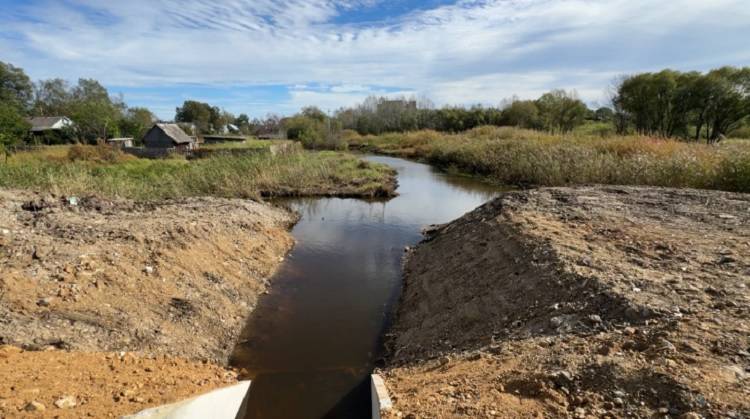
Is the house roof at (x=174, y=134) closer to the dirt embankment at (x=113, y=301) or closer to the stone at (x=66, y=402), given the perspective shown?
the dirt embankment at (x=113, y=301)

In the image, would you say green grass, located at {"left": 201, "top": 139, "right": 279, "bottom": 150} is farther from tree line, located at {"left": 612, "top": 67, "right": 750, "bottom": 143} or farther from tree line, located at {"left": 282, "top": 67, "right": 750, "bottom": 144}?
tree line, located at {"left": 612, "top": 67, "right": 750, "bottom": 143}

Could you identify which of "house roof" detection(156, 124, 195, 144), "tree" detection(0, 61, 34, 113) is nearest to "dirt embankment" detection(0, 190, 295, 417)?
"house roof" detection(156, 124, 195, 144)

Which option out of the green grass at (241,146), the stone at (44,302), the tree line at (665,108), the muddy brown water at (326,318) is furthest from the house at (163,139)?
the stone at (44,302)

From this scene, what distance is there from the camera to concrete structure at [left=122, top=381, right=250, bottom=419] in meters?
3.46

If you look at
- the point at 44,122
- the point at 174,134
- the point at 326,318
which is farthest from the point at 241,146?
the point at 44,122

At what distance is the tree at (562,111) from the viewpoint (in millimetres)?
39156

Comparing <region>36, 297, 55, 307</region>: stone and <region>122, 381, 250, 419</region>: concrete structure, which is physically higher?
<region>36, 297, 55, 307</region>: stone

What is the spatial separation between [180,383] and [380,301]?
3958mm

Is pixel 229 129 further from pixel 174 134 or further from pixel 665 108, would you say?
pixel 665 108

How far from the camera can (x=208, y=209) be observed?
10.4 m

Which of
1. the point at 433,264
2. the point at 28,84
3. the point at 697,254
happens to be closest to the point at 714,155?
the point at 697,254

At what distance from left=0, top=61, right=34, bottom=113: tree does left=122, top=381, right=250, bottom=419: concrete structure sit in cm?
6441

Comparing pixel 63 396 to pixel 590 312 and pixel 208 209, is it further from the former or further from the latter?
pixel 208 209

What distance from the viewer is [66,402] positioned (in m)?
3.36
